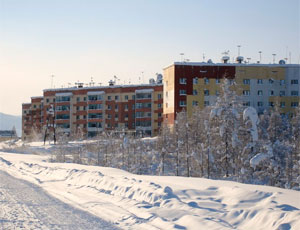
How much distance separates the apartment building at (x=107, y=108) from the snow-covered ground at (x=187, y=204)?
218ft

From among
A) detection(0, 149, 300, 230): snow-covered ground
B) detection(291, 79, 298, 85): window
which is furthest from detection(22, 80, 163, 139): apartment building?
detection(0, 149, 300, 230): snow-covered ground

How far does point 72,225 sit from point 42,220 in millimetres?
1087

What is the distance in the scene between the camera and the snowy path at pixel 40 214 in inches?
441

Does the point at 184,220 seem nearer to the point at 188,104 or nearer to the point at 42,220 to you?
the point at 42,220

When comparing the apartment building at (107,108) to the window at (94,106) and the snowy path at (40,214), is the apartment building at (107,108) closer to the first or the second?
the window at (94,106)

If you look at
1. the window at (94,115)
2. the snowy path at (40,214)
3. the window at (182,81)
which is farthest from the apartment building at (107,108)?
the snowy path at (40,214)

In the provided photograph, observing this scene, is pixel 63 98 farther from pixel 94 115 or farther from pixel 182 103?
pixel 182 103

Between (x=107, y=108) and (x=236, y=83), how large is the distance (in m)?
32.2

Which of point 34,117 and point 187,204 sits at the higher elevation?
point 34,117

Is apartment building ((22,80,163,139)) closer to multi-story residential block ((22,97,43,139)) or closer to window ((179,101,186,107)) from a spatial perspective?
window ((179,101,186,107))

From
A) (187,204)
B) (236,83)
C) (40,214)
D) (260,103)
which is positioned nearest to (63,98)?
(236,83)

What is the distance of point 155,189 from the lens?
50.2 ft

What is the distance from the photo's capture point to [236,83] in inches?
2840

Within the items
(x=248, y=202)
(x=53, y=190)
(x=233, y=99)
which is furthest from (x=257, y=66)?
(x=248, y=202)
